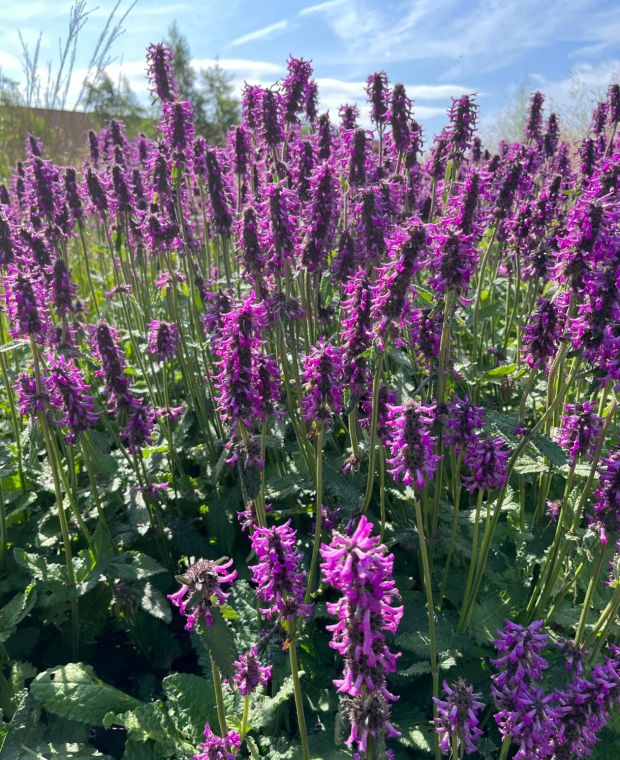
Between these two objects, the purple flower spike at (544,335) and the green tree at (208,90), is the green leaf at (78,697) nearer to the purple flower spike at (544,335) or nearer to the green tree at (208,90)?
the purple flower spike at (544,335)

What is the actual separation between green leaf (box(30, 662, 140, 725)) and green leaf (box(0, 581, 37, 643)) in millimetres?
315

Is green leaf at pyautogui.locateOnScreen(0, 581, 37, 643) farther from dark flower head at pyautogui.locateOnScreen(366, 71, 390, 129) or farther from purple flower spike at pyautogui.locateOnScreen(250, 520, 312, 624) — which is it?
dark flower head at pyautogui.locateOnScreen(366, 71, 390, 129)

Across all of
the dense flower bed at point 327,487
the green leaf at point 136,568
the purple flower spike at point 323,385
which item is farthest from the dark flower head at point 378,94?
the green leaf at point 136,568

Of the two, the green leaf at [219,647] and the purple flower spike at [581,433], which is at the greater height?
the purple flower spike at [581,433]

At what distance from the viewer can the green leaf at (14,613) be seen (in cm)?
318

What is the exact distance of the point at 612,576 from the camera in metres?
2.90

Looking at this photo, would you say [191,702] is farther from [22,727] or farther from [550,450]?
[550,450]

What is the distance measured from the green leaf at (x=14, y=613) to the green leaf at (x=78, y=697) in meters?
0.32

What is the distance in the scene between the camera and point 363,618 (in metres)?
1.54

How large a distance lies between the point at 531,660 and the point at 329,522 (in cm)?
142

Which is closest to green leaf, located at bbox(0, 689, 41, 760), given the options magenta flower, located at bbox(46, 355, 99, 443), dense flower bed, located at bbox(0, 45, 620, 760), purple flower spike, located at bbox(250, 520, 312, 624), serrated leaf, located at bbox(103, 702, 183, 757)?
dense flower bed, located at bbox(0, 45, 620, 760)

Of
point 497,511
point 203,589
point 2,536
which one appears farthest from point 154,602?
point 497,511

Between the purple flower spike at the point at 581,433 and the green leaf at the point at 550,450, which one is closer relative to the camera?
the green leaf at the point at 550,450

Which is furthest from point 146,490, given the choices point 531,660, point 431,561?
point 531,660
